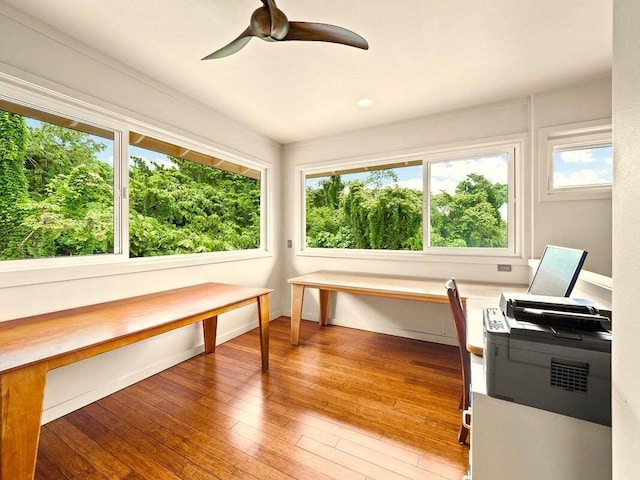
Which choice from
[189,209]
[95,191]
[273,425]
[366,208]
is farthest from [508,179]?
[95,191]

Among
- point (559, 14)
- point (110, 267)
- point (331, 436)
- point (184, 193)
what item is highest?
point (559, 14)

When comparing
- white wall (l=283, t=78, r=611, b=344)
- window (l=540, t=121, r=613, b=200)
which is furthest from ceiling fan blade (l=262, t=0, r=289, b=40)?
window (l=540, t=121, r=613, b=200)

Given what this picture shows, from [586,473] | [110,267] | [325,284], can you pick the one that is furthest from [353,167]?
[586,473]

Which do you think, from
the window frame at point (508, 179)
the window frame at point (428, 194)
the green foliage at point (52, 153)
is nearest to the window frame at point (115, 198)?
the green foliage at point (52, 153)

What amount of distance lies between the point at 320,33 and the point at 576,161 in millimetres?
2527

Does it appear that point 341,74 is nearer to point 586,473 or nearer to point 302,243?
point 302,243

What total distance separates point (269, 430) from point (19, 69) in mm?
2572

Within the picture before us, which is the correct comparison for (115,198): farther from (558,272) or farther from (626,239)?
(558,272)

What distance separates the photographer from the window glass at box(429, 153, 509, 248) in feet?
9.20

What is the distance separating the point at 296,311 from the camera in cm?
294

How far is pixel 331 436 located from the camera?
1.62 metres

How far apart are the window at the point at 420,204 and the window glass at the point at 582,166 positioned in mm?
346

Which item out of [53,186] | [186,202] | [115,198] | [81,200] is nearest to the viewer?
[53,186]

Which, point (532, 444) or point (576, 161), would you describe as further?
point (576, 161)
